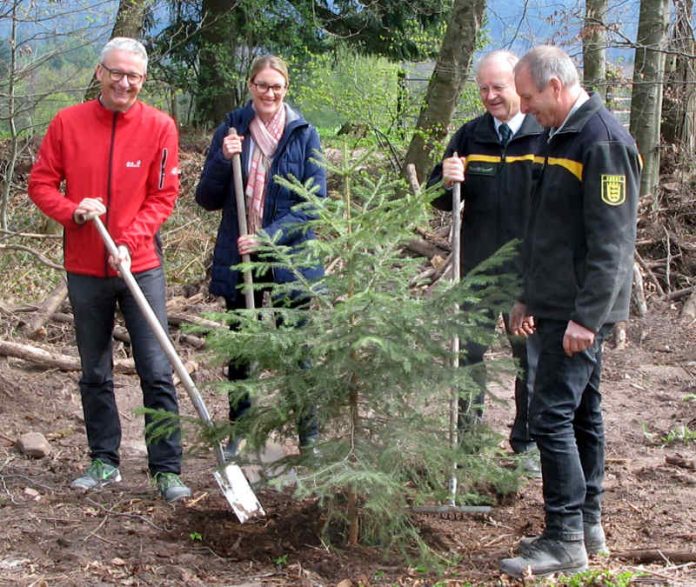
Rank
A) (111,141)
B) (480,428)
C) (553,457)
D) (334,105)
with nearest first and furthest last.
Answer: (553,457)
(480,428)
(111,141)
(334,105)

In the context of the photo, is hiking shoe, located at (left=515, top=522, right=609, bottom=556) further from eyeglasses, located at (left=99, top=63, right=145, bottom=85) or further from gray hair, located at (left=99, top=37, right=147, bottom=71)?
gray hair, located at (left=99, top=37, right=147, bottom=71)

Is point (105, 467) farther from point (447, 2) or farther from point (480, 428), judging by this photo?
point (447, 2)

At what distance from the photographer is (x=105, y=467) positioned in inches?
202

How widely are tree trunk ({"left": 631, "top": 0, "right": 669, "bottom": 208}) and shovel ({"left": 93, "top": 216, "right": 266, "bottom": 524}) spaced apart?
24.3 feet

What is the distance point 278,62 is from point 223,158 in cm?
59

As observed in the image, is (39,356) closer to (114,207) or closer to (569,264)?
(114,207)

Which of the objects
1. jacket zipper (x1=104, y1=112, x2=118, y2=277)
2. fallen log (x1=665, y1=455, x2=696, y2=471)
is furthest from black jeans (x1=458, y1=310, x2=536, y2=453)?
jacket zipper (x1=104, y1=112, x2=118, y2=277)

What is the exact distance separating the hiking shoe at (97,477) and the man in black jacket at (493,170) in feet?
6.23

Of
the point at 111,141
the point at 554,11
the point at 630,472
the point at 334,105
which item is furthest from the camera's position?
the point at 334,105

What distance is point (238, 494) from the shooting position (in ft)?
15.2

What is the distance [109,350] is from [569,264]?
248 cm

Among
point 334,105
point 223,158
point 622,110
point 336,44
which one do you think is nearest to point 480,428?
point 223,158

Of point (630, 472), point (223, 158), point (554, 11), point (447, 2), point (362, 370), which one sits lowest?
point (630, 472)

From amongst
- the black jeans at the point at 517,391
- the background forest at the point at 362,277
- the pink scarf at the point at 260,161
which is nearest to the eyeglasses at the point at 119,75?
the pink scarf at the point at 260,161
